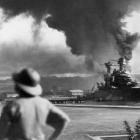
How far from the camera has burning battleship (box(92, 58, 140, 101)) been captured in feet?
213

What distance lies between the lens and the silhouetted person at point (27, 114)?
2410mm

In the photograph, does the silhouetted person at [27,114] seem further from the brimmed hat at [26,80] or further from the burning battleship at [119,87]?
the burning battleship at [119,87]

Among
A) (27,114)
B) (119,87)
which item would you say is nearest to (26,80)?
(27,114)

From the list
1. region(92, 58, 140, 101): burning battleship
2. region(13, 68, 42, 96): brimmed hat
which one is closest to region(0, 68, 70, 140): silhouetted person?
region(13, 68, 42, 96): brimmed hat

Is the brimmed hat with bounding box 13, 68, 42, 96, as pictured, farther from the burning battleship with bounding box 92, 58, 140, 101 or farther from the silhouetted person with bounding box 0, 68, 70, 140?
the burning battleship with bounding box 92, 58, 140, 101

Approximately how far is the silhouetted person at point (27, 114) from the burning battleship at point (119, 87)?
59.9m

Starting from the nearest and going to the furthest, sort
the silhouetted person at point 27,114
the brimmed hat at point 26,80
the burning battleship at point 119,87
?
the silhouetted person at point 27,114 → the brimmed hat at point 26,80 → the burning battleship at point 119,87

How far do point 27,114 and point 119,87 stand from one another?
69.4 metres

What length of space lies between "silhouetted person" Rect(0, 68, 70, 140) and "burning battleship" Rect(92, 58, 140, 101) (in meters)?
59.9

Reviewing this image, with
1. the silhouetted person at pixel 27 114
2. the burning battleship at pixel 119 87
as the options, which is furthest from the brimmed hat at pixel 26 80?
the burning battleship at pixel 119 87

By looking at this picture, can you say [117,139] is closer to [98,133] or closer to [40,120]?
[98,133]

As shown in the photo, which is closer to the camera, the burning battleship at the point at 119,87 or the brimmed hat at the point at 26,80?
the brimmed hat at the point at 26,80

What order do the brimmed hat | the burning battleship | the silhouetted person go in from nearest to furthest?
1. the silhouetted person
2. the brimmed hat
3. the burning battleship

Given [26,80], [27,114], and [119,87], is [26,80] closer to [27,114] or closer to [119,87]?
[27,114]
